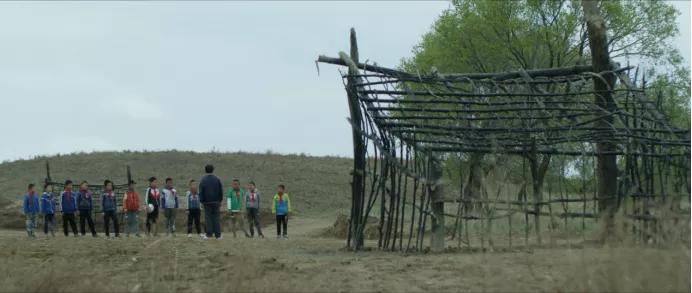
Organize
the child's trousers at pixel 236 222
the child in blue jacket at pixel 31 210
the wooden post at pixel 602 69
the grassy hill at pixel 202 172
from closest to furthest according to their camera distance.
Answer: the child's trousers at pixel 236 222 → the wooden post at pixel 602 69 → the child in blue jacket at pixel 31 210 → the grassy hill at pixel 202 172

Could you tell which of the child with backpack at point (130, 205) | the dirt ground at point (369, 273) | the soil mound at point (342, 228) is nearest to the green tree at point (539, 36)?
the soil mound at point (342, 228)

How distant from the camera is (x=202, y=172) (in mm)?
49250

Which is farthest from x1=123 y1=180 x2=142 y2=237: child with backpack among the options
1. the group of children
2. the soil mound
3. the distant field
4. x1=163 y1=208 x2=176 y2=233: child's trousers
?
the soil mound

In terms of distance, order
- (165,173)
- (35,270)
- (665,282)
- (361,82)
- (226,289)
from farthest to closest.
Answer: (165,173), (361,82), (35,270), (226,289), (665,282)

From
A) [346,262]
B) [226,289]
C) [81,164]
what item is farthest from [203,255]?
[81,164]

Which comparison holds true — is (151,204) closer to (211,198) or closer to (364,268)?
(211,198)

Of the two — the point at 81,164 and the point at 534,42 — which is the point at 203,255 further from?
the point at 81,164

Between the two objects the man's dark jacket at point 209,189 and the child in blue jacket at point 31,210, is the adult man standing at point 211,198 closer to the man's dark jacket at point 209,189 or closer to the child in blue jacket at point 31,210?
the man's dark jacket at point 209,189

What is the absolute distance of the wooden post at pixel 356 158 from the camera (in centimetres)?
1467

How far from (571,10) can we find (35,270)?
22161 millimetres

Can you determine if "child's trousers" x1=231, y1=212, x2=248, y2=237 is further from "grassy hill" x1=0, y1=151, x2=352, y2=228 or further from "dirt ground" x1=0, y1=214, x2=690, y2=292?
"grassy hill" x1=0, y1=151, x2=352, y2=228

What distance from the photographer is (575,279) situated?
8172 mm

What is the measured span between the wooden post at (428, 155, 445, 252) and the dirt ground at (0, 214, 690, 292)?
27.5 inches

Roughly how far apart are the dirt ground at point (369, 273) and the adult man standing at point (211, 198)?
6.20m
